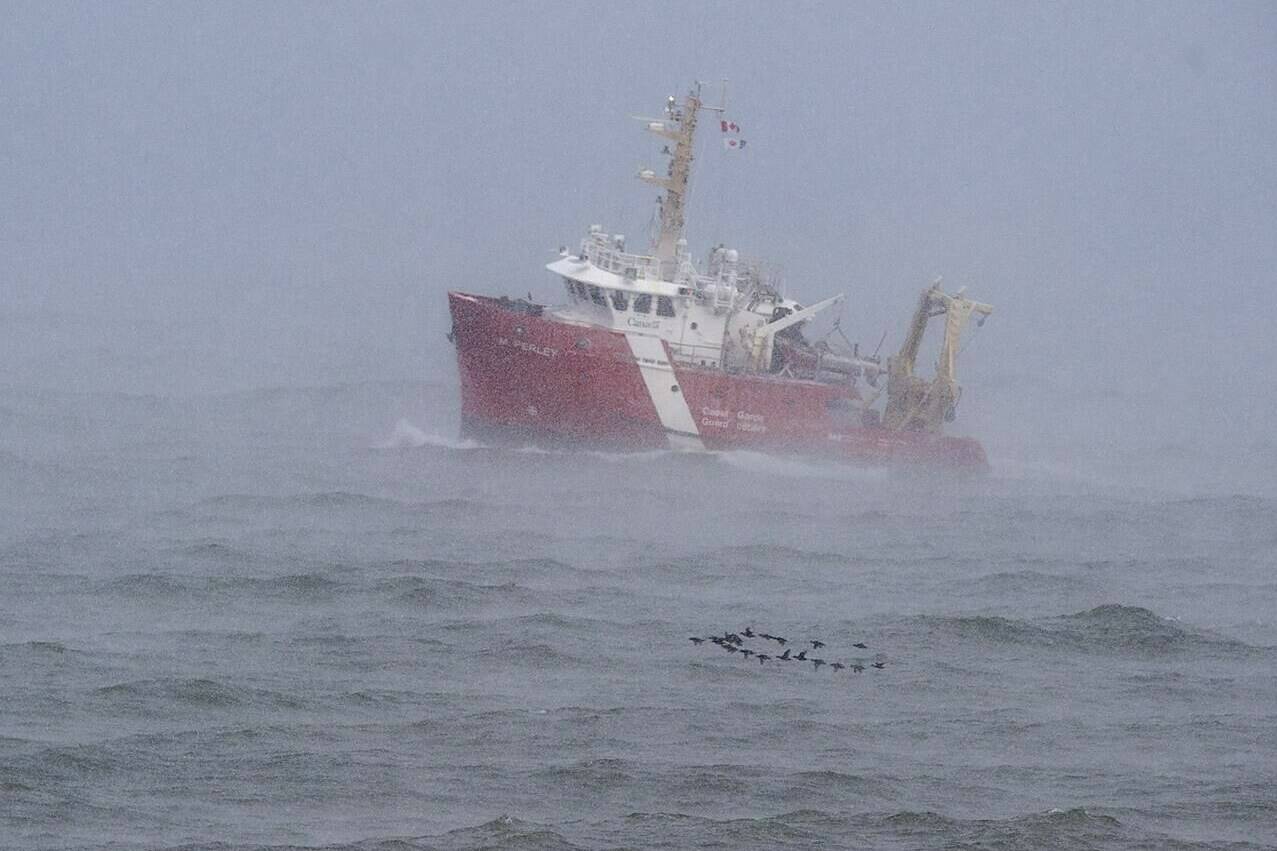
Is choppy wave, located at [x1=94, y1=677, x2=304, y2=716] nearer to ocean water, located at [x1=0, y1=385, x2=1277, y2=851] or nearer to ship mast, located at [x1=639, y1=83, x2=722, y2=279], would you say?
ocean water, located at [x1=0, y1=385, x2=1277, y2=851]

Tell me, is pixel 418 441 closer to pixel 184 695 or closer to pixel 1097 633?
pixel 1097 633

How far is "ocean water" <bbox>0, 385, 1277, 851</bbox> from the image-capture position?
838 inches

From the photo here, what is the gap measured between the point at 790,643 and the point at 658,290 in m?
22.6

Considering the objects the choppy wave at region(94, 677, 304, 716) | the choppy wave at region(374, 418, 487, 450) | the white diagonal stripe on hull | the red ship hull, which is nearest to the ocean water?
the choppy wave at region(94, 677, 304, 716)

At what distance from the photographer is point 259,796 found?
837 inches

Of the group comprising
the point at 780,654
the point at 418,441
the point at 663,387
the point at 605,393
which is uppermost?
the point at 663,387

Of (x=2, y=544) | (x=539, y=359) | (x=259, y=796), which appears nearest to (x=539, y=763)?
(x=259, y=796)

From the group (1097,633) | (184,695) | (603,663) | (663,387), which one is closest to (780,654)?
(603,663)

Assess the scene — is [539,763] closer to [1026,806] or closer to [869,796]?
[869,796]

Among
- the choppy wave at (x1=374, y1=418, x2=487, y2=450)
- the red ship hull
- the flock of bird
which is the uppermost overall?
the red ship hull

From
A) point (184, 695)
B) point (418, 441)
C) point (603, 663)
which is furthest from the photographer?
point (418, 441)

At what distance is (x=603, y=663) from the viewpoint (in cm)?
2805

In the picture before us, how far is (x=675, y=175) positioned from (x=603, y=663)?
92.6ft

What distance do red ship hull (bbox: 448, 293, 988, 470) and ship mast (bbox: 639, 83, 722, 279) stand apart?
3.81m
